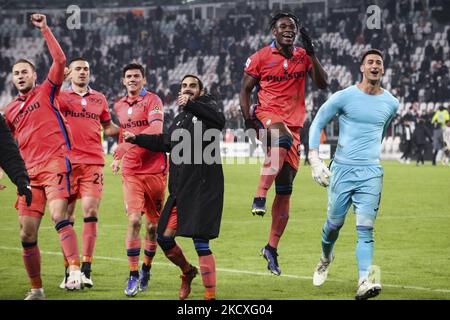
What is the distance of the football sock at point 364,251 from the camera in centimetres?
987

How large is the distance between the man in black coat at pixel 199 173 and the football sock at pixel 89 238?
163 centimetres

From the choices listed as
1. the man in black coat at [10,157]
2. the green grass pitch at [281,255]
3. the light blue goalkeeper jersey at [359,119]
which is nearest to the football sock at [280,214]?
the green grass pitch at [281,255]

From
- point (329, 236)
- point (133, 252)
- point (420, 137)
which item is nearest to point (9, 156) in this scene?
point (133, 252)

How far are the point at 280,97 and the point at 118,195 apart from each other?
43.1 feet

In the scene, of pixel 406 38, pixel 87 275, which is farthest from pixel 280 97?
pixel 406 38

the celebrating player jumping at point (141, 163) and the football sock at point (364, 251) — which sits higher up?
the celebrating player jumping at point (141, 163)

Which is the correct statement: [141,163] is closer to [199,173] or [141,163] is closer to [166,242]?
[166,242]

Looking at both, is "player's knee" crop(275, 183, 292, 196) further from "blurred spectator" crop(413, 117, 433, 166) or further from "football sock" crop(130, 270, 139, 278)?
"blurred spectator" crop(413, 117, 433, 166)

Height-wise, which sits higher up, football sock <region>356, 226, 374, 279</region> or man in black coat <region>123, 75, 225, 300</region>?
man in black coat <region>123, 75, 225, 300</region>

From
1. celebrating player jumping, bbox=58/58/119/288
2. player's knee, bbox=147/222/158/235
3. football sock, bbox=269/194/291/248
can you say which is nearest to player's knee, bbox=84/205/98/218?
celebrating player jumping, bbox=58/58/119/288

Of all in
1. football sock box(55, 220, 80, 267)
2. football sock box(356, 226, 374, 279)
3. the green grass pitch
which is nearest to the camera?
football sock box(356, 226, 374, 279)

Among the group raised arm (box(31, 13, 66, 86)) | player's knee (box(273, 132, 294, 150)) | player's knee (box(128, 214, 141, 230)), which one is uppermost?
raised arm (box(31, 13, 66, 86))

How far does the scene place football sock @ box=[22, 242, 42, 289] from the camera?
988cm

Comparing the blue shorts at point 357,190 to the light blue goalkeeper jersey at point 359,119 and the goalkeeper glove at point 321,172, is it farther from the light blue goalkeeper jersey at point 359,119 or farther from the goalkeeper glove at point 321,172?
the goalkeeper glove at point 321,172
